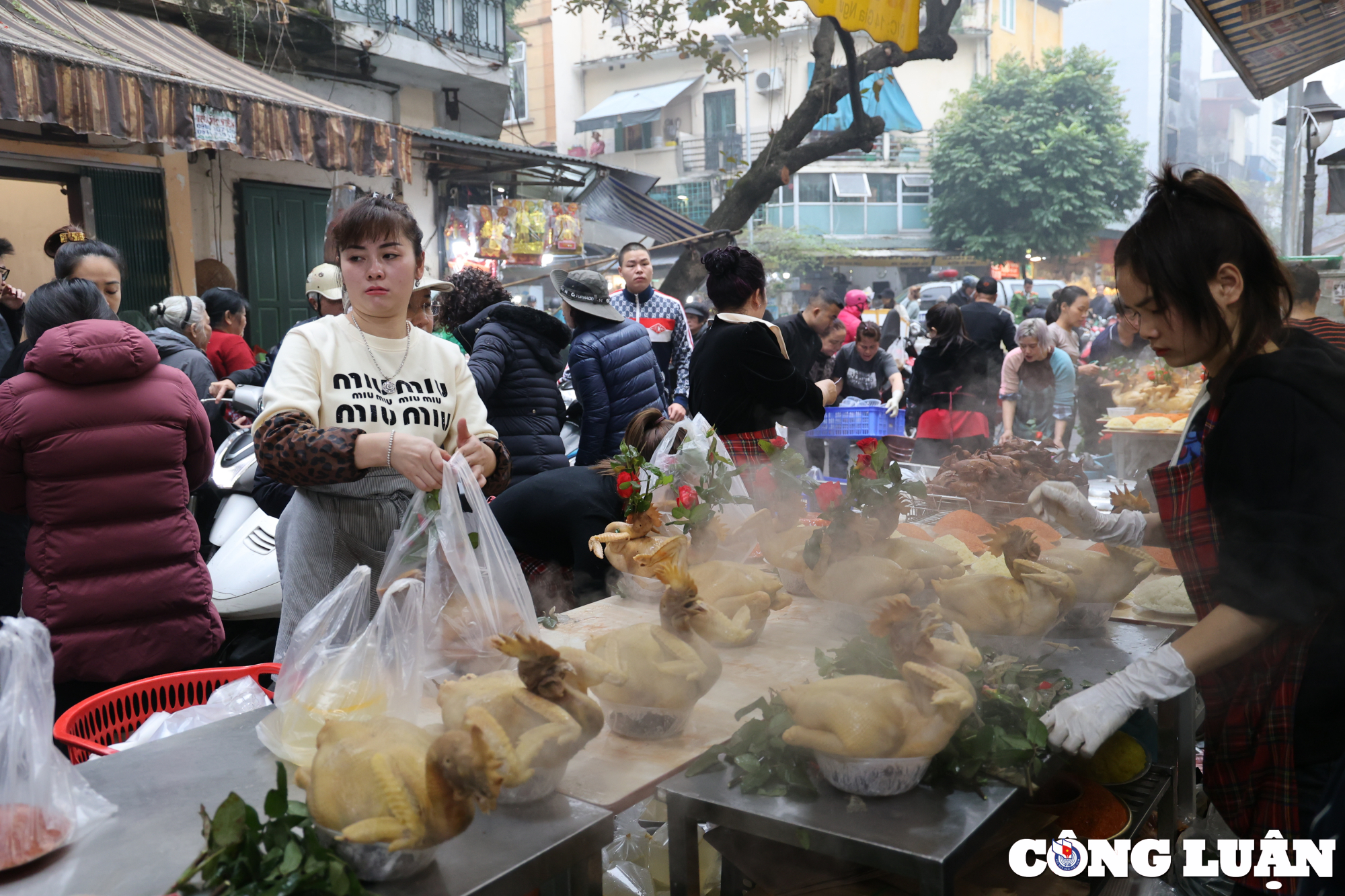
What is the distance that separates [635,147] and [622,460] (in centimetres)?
2568

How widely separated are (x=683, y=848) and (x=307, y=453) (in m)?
1.13

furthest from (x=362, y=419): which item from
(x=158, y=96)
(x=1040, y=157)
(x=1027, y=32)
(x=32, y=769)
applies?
(x=1027, y=32)

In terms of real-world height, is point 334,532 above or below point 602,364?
below

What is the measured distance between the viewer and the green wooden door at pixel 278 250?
29.1 feet

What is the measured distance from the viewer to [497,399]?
4211mm

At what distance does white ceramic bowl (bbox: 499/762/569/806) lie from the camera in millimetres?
1347

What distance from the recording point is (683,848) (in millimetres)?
1528

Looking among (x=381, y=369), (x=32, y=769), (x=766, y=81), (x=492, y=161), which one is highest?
(x=766, y=81)

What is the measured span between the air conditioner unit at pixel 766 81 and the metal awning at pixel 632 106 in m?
2.26

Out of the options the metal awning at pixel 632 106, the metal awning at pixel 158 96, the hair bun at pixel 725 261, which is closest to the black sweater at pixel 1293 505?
the hair bun at pixel 725 261

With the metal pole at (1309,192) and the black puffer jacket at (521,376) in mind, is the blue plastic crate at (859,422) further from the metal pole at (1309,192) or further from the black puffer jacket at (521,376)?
the metal pole at (1309,192)

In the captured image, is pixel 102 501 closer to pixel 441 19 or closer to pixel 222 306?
pixel 222 306

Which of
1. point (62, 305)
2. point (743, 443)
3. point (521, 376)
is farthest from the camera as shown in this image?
point (521, 376)

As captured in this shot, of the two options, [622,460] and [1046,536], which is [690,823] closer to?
[622,460]
